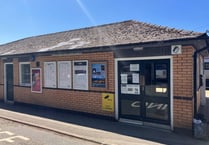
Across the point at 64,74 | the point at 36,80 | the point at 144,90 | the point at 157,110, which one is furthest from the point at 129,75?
the point at 36,80

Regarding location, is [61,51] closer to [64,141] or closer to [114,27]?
[114,27]

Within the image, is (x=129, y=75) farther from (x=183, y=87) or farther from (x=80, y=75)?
Result: (x=80, y=75)

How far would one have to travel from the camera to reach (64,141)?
22.1ft

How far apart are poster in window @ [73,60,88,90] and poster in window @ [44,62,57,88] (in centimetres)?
131

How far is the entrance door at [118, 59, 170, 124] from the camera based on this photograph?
795cm

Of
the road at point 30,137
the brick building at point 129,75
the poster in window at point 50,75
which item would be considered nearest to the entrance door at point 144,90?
the brick building at point 129,75

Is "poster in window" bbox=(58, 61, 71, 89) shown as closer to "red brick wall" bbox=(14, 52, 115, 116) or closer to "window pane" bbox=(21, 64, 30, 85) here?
"red brick wall" bbox=(14, 52, 115, 116)

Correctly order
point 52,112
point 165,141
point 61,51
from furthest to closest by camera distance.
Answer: point 52,112, point 61,51, point 165,141

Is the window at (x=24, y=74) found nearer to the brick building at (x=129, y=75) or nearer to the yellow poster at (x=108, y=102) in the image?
the brick building at (x=129, y=75)

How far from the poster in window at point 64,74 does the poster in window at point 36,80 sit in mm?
1529

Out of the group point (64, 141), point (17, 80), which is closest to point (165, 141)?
point (64, 141)

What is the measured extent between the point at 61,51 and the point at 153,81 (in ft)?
13.6

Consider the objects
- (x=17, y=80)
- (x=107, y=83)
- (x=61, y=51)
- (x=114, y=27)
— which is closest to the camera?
(x=107, y=83)

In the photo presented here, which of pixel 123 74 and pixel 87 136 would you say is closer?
pixel 87 136
